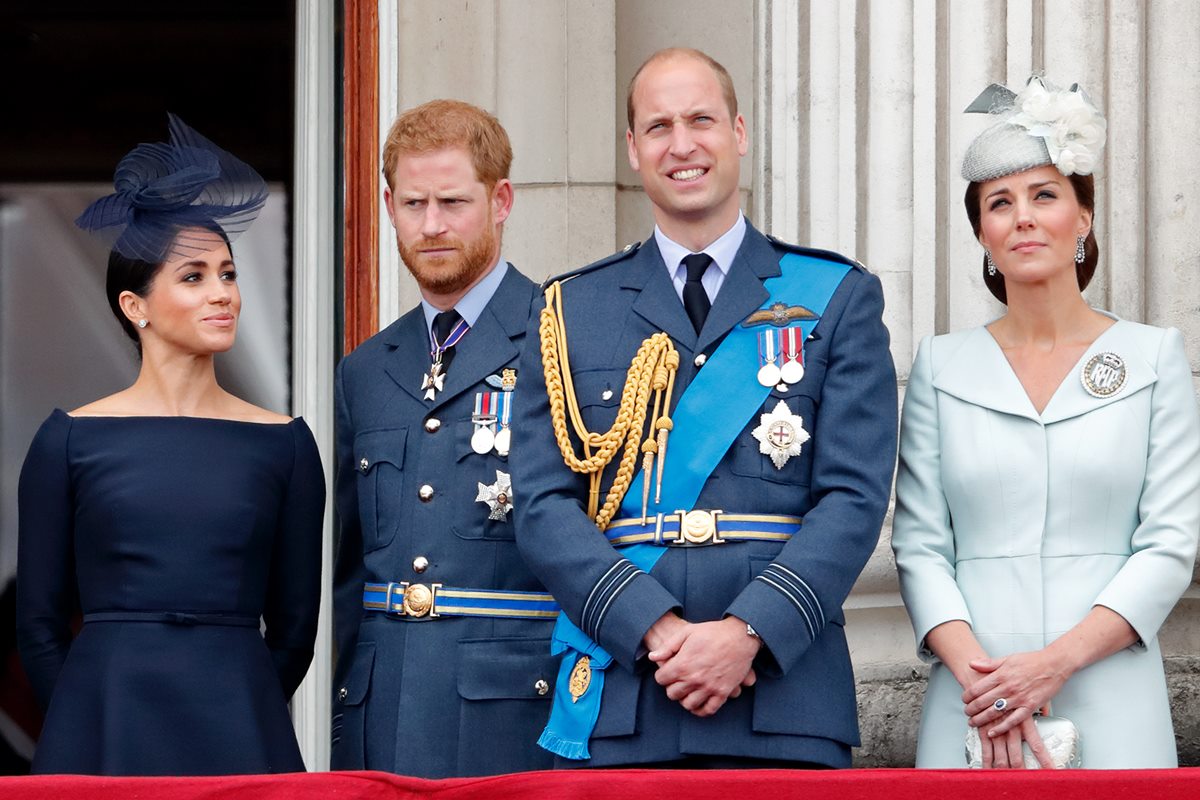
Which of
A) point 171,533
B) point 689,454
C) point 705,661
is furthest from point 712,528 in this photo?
point 171,533

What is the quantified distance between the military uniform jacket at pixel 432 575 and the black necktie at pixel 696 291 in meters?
0.49

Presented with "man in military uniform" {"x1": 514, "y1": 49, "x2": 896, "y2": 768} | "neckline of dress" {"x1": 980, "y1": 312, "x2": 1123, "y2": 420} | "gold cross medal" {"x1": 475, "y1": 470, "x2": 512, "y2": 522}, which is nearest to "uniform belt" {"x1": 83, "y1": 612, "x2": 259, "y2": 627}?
"gold cross medal" {"x1": 475, "y1": 470, "x2": 512, "y2": 522}

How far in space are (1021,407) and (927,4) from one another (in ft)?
4.48

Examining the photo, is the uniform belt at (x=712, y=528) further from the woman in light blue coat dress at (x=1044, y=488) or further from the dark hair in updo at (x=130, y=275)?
the dark hair in updo at (x=130, y=275)

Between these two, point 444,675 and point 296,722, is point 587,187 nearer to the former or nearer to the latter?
point 296,722

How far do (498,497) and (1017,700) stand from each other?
954 millimetres

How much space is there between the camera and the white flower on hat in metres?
3.29

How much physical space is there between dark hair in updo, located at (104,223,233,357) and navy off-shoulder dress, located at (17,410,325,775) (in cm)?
22

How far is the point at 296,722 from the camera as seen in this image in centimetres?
525

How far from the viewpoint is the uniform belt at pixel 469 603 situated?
3488 mm

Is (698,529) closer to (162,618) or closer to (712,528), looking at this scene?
(712,528)

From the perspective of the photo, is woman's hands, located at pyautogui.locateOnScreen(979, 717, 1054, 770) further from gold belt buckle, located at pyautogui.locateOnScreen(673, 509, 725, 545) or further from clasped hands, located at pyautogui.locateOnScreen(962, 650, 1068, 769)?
gold belt buckle, located at pyautogui.locateOnScreen(673, 509, 725, 545)

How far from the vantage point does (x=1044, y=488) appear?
3.21 m

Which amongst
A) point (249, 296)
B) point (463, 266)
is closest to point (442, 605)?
point (463, 266)
